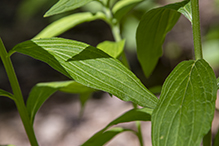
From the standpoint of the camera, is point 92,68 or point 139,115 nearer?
point 92,68

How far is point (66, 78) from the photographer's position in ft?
8.09

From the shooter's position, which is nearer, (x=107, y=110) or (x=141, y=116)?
(x=141, y=116)

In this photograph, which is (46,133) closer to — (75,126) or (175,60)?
(75,126)

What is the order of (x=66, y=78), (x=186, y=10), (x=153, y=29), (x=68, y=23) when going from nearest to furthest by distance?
1. (x=186, y=10)
2. (x=153, y=29)
3. (x=68, y=23)
4. (x=66, y=78)

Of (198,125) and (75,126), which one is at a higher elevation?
(198,125)

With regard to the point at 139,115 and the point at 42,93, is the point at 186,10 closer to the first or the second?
the point at 139,115

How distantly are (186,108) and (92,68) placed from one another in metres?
0.17

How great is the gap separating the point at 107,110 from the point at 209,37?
35.6 inches

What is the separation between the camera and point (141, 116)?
0.66 metres

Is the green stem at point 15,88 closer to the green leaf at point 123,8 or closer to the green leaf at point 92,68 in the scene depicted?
the green leaf at point 92,68

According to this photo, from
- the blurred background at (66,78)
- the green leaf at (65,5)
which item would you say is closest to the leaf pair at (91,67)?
the green leaf at (65,5)

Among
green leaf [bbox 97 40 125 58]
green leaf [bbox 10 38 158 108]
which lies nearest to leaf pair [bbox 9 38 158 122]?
green leaf [bbox 10 38 158 108]

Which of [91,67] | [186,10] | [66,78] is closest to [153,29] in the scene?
[186,10]

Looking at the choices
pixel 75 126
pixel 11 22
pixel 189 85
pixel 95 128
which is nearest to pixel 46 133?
pixel 75 126
